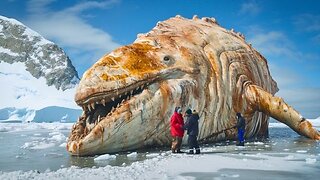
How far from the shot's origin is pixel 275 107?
43.2 feet

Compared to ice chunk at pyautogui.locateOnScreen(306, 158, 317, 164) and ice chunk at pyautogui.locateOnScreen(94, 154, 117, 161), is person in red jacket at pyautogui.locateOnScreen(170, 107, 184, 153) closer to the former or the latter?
ice chunk at pyautogui.locateOnScreen(94, 154, 117, 161)

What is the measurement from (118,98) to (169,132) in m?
1.77

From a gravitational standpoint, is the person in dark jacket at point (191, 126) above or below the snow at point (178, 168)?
above

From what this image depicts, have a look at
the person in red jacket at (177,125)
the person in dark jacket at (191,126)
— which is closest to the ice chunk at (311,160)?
the person in dark jacket at (191,126)

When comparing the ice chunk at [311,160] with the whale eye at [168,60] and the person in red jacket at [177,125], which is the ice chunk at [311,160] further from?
the whale eye at [168,60]

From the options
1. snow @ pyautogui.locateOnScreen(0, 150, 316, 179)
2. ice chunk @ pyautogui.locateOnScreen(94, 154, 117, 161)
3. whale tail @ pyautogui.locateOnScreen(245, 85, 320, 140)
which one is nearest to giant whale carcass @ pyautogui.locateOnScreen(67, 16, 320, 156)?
whale tail @ pyautogui.locateOnScreen(245, 85, 320, 140)

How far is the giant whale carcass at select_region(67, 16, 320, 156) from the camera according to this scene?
9.72 meters

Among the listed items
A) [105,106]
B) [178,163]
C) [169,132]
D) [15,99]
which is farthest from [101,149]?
[15,99]

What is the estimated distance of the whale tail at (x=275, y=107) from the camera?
42.9 ft

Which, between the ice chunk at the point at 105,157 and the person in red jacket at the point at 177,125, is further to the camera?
the person in red jacket at the point at 177,125

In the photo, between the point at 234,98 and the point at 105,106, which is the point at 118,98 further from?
the point at 234,98

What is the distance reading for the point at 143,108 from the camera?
995 centimetres

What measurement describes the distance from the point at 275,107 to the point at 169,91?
454 centimetres

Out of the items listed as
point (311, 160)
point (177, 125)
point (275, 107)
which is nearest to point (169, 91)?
point (177, 125)
